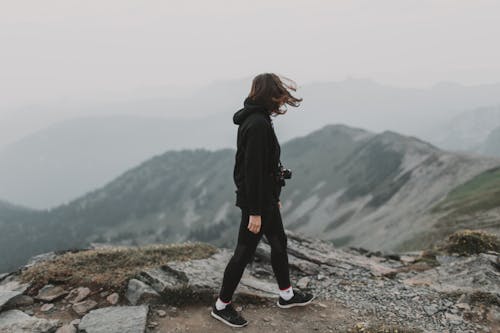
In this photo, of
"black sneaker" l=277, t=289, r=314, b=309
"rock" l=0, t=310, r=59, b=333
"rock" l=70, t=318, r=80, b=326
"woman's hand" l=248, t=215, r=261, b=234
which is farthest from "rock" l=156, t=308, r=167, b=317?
"woman's hand" l=248, t=215, r=261, b=234

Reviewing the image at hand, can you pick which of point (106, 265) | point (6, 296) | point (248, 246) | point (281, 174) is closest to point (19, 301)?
point (6, 296)

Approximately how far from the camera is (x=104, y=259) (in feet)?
38.1

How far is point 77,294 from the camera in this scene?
31.8ft

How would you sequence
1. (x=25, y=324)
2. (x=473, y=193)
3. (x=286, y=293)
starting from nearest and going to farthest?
(x=25, y=324) < (x=286, y=293) < (x=473, y=193)

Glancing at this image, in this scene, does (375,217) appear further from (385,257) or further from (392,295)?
(392,295)

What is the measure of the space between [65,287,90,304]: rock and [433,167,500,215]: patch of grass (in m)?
48.8

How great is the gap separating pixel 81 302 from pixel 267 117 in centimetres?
637

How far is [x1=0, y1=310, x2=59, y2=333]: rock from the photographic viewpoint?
7.89 meters

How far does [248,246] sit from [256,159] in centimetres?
198

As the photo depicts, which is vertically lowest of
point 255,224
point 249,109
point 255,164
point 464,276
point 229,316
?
point 229,316

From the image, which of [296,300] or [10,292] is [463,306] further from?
[10,292]

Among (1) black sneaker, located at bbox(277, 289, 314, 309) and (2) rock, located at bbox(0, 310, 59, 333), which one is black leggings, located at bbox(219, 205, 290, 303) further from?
(2) rock, located at bbox(0, 310, 59, 333)

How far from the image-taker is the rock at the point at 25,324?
789cm

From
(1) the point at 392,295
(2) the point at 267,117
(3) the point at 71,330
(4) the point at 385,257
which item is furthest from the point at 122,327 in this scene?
(4) the point at 385,257
